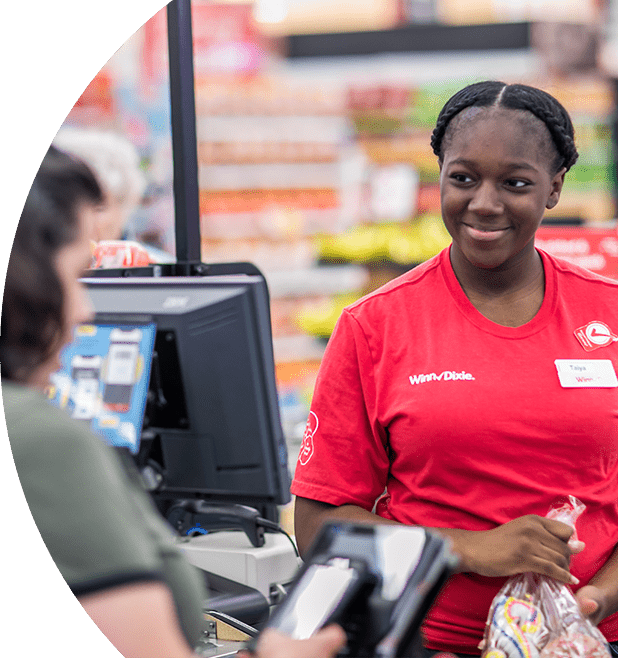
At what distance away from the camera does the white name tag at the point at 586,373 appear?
48.8 inches

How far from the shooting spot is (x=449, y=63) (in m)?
4.79

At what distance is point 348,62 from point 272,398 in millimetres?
3881

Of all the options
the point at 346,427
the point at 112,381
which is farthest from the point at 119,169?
the point at 346,427

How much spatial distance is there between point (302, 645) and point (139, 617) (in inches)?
6.9

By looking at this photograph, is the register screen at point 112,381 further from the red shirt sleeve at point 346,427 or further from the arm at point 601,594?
the arm at point 601,594

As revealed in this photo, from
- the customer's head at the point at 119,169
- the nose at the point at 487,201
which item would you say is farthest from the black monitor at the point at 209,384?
the customer's head at the point at 119,169

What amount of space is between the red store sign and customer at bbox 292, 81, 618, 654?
5.18 ft

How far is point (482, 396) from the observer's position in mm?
1224

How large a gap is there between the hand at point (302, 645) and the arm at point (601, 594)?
19.7 inches

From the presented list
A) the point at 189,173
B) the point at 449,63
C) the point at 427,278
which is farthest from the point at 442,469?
the point at 449,63

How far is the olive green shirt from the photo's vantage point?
0.71 m

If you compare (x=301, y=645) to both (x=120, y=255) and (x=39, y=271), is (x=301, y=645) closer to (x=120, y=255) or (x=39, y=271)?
(x=39, y=271)

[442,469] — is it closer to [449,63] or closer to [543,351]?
[543,351]

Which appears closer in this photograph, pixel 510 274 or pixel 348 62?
pixel 510 274
